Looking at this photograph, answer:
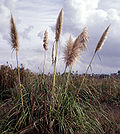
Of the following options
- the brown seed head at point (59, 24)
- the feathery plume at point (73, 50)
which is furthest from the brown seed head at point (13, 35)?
the feathery plume at point (73, 50)

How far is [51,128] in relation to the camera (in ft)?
11.6

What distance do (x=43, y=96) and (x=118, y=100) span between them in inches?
166

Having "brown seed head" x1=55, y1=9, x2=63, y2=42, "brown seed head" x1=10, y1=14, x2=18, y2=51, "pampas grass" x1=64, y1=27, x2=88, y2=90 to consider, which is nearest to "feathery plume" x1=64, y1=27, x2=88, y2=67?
"pampas grass" x1=64, y1=27, x2=88, y2=90

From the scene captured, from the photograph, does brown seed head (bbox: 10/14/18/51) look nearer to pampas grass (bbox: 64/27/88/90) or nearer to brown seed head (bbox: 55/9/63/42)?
brown seed head (bbox: 55/9/63/42)

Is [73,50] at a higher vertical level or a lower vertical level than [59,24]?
lower

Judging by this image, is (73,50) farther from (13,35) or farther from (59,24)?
(13,35)

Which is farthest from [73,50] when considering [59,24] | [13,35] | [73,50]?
[13,35]

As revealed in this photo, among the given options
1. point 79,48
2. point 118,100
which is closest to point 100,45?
point 79,48

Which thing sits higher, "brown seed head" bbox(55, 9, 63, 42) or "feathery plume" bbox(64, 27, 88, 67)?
"brown seed head" bbox(55, 9, 63, 42)

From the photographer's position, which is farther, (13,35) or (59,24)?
(13,35)

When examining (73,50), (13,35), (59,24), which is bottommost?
(73,50)

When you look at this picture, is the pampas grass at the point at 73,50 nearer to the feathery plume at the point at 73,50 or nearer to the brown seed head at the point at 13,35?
the feathery plume at the point at 73,50

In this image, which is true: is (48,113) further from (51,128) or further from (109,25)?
(109,25)

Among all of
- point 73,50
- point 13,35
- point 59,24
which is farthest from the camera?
point 73,50
